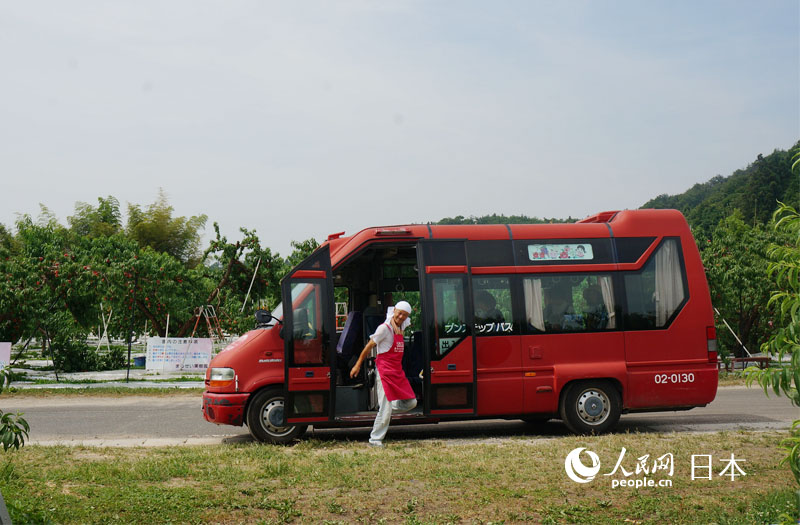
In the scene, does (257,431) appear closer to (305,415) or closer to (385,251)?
(305,415)

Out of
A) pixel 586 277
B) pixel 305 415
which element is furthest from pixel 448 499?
pixel 586 277

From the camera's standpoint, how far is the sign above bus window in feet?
37.4

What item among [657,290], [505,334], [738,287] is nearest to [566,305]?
[505,334]

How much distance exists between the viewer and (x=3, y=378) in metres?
5.08

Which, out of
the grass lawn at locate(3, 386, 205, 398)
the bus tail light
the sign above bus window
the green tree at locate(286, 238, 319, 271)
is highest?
the green tree at locate(286, 238, 319, 271)

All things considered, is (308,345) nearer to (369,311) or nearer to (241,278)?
(369,311)

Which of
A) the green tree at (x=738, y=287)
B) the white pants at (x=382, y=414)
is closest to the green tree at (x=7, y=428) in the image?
the white pants at (x=382, y=414)

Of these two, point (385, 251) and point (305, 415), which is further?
point (385, 251)

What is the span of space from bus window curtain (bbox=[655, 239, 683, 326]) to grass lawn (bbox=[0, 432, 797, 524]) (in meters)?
2.33

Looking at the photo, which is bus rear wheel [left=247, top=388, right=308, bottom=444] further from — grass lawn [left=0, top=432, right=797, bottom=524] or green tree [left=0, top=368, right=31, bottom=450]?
green tree [left=0, top=368, right=31, bottom=450]

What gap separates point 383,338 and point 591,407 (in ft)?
10.8

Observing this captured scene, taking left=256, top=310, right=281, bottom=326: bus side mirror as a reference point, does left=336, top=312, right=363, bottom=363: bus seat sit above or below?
below

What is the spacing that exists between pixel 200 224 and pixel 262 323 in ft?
193
